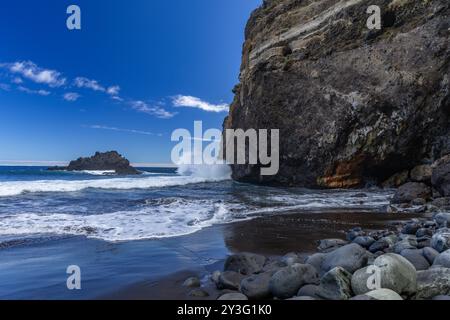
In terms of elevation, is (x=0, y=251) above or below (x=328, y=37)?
below

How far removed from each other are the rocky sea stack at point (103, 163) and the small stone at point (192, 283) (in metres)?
65.4

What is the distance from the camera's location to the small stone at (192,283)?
384 centimetres

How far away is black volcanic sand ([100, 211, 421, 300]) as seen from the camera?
370cm

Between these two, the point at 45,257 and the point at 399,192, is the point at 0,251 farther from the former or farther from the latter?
the point at 399,192

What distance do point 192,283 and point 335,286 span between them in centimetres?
157

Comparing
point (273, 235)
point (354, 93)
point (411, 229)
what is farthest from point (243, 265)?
point (354, 93)

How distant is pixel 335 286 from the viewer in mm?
3121

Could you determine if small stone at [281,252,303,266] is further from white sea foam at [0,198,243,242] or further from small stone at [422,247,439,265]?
white sea foam at [0,198,243,242]

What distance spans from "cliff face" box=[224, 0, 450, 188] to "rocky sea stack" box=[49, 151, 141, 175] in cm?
4939

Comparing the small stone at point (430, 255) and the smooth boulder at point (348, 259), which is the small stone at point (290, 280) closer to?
the smooth boulder at point (348, 259)

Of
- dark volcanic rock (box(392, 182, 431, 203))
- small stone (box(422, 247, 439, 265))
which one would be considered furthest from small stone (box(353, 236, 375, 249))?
dark volcanic rock (box(392, 182, 431, 203))

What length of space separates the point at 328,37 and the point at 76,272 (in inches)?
804
